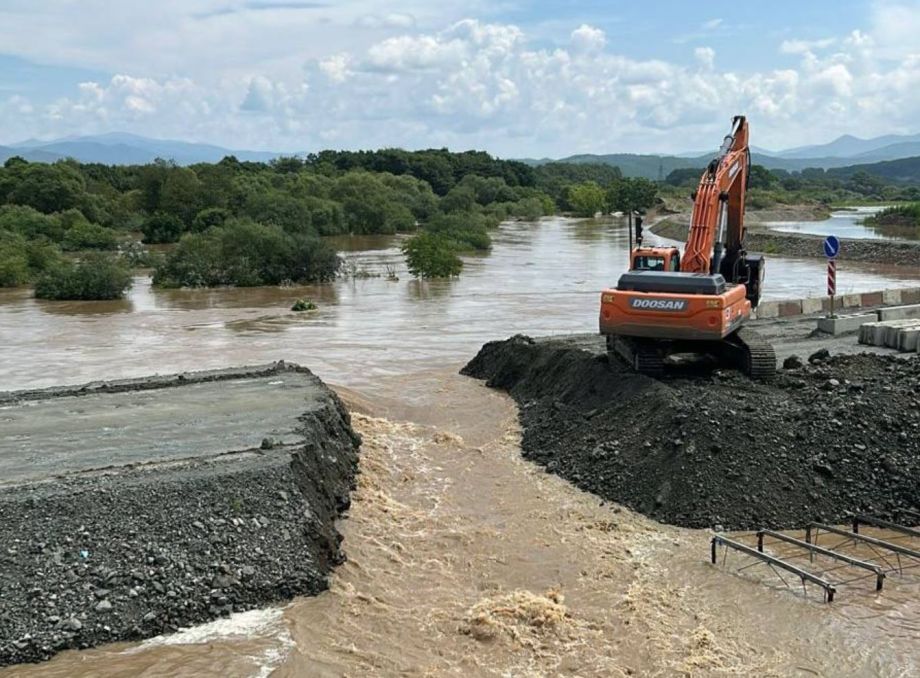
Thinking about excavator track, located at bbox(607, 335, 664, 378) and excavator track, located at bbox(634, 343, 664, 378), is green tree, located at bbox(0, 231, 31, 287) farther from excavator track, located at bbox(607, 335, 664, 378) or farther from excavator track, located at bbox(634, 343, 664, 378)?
excavator track, located at bbox(634, 343, 664, 378)

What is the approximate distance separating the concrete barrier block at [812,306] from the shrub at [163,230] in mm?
52282

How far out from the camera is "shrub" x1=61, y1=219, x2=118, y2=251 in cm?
6053

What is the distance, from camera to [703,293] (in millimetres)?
14570

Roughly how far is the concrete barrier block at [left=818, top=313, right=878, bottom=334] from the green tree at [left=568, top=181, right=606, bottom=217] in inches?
3590

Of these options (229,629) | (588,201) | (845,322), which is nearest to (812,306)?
(845,322)

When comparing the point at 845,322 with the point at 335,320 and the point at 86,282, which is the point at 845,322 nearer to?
the point at 335,320

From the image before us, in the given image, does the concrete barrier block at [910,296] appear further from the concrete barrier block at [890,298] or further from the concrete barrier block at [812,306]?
the concrete barrier block at [812,306]

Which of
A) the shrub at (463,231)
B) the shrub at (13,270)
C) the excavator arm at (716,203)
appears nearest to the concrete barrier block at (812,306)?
the excavator arm at (716,203)

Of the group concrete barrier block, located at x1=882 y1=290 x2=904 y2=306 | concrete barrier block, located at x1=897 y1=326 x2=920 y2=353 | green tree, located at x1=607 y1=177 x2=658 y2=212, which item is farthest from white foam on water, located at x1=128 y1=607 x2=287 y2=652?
green tree, located at x1=607 y1=177 x2=658 y2=212

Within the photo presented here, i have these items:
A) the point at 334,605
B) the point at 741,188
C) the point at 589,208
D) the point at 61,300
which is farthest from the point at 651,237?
the point at 334,605

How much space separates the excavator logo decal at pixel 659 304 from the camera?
14430 mm

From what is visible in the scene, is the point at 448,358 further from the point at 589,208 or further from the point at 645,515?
the point at 589,208

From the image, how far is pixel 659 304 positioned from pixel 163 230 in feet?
193

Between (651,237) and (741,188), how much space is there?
56972 millimetres
